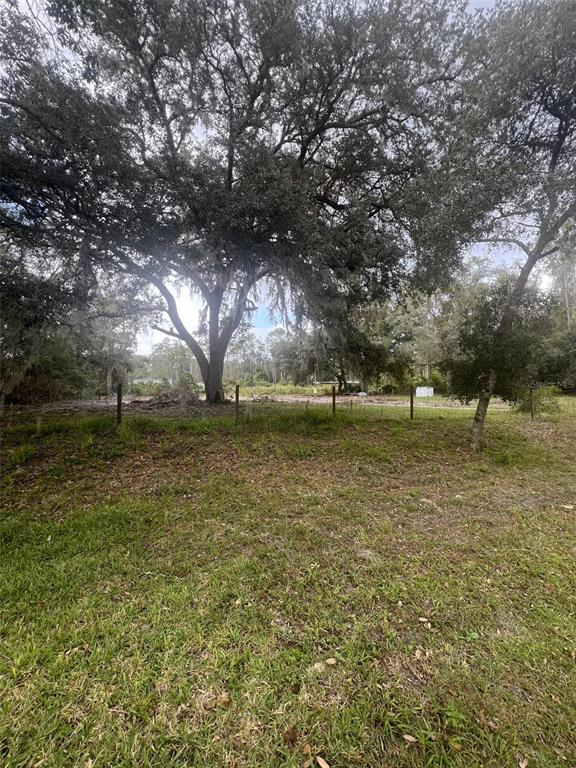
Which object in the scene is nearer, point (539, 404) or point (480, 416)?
point (480, 416)

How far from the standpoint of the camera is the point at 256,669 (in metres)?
1.72

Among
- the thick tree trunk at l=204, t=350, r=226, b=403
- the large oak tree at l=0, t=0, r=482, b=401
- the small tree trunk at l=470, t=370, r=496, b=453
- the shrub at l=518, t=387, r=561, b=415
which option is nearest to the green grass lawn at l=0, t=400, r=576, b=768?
the small tree trunk at l=470, t=370, r=496, b=453

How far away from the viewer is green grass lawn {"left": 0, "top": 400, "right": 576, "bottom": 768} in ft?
4.62

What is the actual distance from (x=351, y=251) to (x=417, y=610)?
6.31 metres

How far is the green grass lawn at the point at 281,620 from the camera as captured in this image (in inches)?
55.4

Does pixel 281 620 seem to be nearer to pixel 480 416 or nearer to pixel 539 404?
pixel 480 416

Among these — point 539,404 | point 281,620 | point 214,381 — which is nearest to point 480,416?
point 539,404

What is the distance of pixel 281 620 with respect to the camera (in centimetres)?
209

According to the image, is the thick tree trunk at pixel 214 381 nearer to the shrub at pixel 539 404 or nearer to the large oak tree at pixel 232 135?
the large oak tree at pixel 232 135

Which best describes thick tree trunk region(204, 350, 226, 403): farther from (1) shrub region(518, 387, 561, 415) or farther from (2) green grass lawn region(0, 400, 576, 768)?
(1) shrub region(518, 387, 561, 415)

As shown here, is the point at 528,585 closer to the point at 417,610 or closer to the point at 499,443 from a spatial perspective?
the point at 417,610

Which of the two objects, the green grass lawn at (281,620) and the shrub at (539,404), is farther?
the shrub at (539,404)

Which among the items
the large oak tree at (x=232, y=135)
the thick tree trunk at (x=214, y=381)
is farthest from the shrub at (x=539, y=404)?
the thick tree trunk at (x=214, y=381)

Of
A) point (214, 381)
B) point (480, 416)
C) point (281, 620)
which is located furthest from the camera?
point (214, 381)
